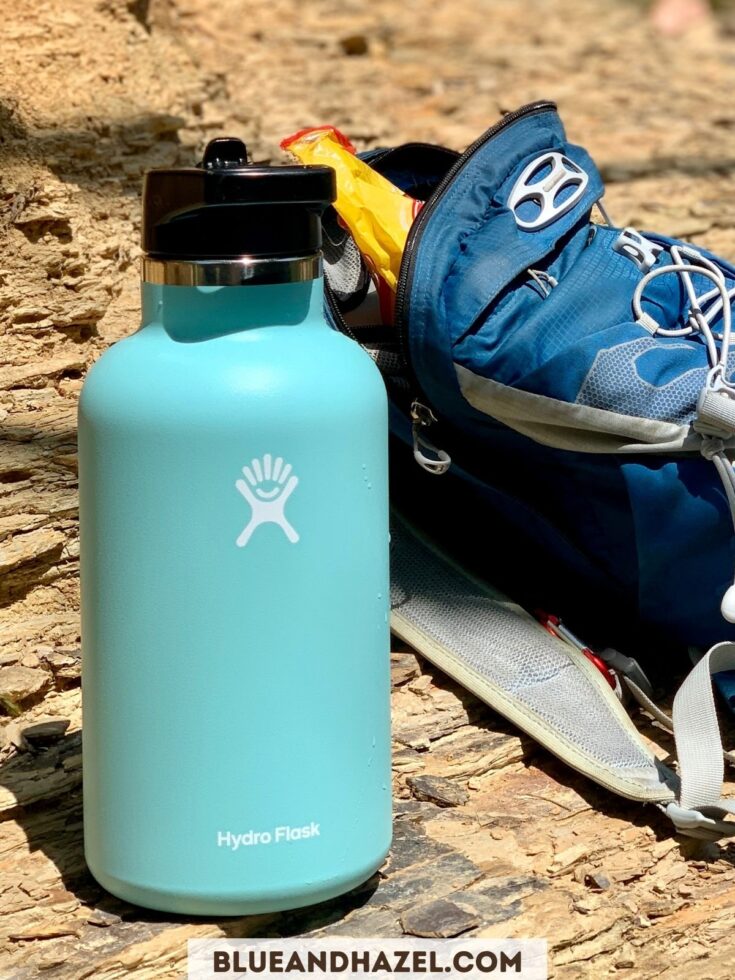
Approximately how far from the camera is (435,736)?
80.0 inches

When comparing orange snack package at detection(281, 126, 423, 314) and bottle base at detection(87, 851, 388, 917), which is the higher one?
orange snack package at detection(281, 126, 423, 314)

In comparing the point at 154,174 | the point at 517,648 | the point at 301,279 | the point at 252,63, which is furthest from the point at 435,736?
the point at 252,63

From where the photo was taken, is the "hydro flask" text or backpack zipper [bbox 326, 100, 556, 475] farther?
backpack zipper [bbox 326, 100, 556, 475]

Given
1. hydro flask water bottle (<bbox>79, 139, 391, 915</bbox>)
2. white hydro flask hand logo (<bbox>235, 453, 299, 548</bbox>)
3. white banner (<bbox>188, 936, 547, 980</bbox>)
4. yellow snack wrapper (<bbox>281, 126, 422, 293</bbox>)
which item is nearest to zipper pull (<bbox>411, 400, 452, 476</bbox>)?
yellow snack wrapper (<bbox>281, 126, 422, 293</bbox>)

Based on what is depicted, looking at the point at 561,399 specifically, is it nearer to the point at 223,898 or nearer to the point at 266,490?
the point at 266,490

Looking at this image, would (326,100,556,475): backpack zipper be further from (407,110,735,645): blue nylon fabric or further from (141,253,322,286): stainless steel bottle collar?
(141,253,322,286): stainless steel bottle collar

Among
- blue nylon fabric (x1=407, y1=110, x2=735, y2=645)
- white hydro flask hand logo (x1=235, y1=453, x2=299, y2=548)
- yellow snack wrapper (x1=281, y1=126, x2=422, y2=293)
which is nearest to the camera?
white hydro flask hand logo (x1=235, y1=453, x2=299, y2=548)

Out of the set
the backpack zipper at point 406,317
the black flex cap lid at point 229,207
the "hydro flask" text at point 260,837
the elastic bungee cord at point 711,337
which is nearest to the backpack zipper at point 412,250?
the backpack zipper at point 406,317

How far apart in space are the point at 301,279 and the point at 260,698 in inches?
17.9

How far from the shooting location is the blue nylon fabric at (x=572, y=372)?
76.1 inches

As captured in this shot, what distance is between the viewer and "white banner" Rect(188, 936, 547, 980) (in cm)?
155

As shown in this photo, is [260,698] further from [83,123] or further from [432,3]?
[432,3]

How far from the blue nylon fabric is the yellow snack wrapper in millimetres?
92

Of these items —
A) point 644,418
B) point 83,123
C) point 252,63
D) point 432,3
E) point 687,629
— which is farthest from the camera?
point 432,3
